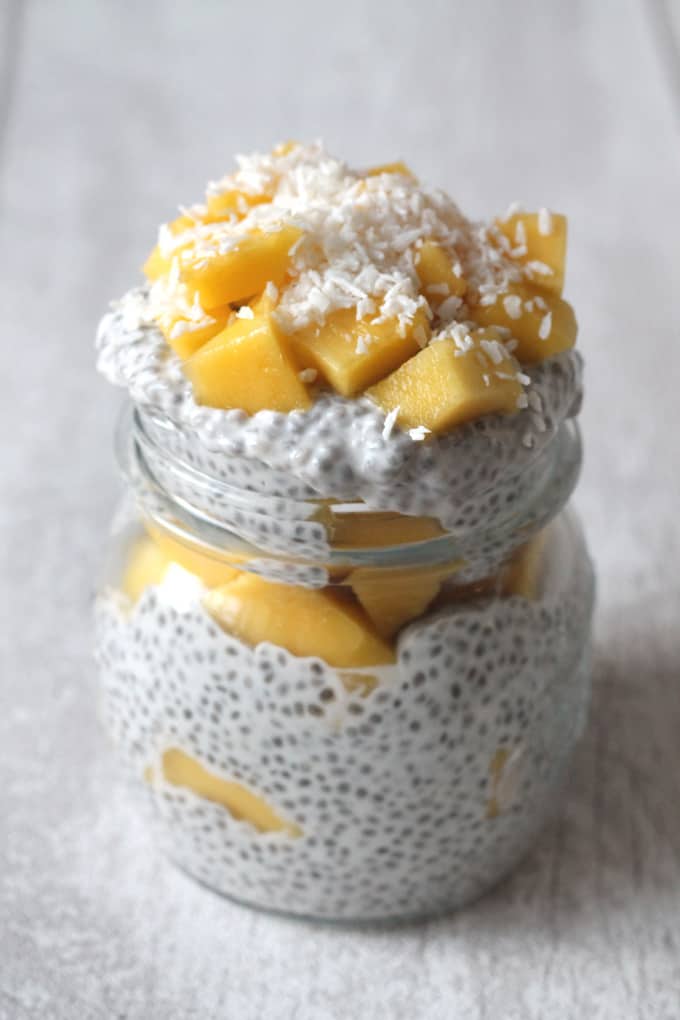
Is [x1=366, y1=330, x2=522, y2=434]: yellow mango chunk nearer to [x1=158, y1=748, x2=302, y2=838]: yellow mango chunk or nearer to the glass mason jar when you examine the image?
the glass mason jar

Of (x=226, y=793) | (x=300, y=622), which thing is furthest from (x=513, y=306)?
(x=226, y=793)

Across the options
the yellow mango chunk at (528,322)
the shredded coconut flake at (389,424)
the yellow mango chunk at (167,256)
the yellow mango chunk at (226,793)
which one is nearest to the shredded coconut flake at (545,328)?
the yellow mango chunk at (528,322)

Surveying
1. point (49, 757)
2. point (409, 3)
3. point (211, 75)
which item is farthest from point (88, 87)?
point (49, 757)

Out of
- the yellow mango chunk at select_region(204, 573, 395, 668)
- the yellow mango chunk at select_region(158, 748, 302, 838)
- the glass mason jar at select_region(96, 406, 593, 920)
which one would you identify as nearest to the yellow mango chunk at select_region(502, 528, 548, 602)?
the glass mason jar at select_region(96, 406, 593, 920)

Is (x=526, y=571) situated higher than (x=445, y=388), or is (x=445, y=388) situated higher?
(x=445, y=388)

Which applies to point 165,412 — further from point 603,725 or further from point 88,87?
point 88,87

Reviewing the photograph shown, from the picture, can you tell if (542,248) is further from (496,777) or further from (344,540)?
(496,777)

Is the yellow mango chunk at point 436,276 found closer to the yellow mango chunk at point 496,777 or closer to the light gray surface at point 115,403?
the yellow mango chunk at point 496,777
